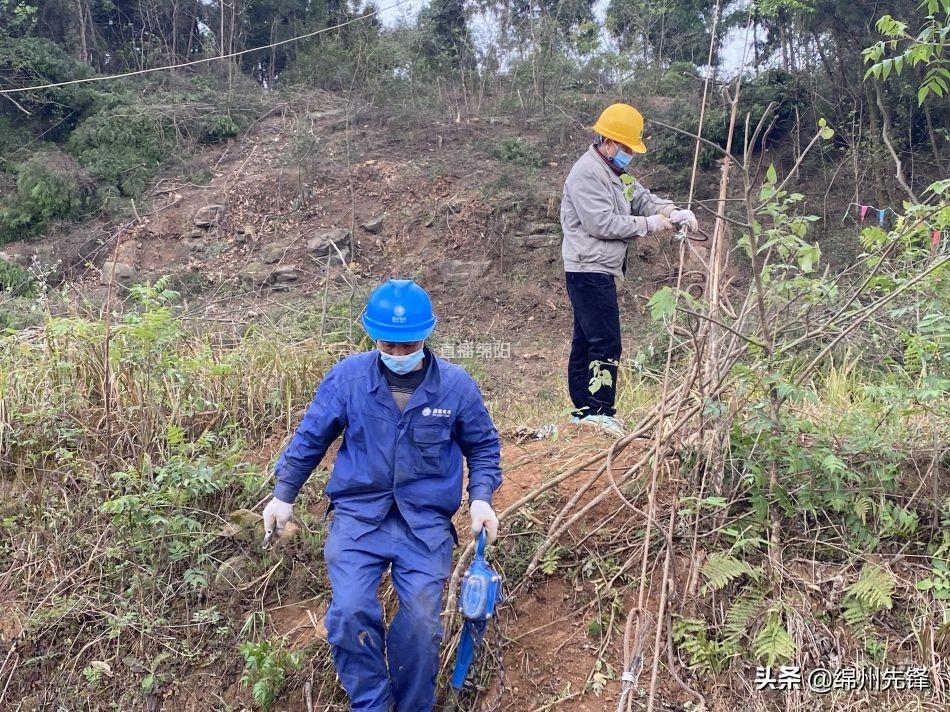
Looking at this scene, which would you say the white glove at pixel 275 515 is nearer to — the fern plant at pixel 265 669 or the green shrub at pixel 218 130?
the fern plant at pixel 265 669

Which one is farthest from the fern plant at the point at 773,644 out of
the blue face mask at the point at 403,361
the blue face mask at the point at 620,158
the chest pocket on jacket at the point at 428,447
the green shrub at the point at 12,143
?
the green shrub at the point at 12,143

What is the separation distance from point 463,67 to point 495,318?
6803mm

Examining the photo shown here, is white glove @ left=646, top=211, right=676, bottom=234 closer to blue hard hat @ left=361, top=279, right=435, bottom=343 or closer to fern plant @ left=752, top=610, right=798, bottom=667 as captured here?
blue hard hat @ left=361, top=279, right=435, bottom=343

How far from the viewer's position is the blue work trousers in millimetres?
2740

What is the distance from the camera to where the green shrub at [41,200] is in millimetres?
12547

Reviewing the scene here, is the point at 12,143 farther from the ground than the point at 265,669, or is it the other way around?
the point at 12,143

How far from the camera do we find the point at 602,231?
426 centimetres

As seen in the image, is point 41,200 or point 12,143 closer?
point 41,200

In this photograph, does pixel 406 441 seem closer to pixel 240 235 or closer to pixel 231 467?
pixel 231 467

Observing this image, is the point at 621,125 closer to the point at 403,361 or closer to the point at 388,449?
the point at 403,361

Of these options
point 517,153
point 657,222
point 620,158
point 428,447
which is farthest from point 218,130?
point 428,447

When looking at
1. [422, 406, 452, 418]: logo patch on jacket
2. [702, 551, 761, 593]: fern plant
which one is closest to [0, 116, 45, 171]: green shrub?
[422, 406, 452, 418]: logo patch on jacket

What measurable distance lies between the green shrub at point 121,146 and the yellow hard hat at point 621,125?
10492mm

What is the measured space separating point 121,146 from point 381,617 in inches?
509
